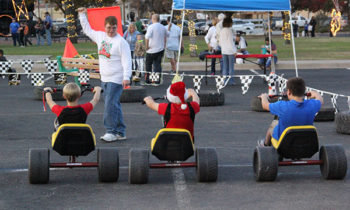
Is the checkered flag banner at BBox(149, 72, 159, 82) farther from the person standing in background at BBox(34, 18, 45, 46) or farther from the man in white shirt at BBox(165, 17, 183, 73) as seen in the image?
the person standing in background at BBox(34, 18, 45, 46)

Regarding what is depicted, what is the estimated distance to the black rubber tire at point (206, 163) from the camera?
7652 millimetres

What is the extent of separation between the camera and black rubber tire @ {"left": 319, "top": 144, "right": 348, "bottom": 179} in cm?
770

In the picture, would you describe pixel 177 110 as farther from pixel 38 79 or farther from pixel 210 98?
pixel 38 79

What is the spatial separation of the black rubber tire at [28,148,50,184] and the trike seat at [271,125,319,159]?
244 cm

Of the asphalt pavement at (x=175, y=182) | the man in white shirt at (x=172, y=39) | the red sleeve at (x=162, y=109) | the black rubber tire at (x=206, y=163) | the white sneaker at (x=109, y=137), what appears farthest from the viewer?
the man in white shirt at (x=172, y=39)

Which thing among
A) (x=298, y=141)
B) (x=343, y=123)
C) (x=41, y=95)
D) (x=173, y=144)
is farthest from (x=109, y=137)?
(x=41, y=95)

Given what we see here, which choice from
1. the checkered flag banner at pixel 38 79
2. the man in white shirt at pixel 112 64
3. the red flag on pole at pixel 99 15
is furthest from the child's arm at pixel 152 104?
the red flag on pole at pixel 99 15

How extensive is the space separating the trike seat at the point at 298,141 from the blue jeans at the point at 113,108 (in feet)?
11.0

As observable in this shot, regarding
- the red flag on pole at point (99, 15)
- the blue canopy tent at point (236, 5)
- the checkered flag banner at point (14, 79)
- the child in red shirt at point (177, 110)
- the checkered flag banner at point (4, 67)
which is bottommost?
the checkered flag banner at point (14, 79)

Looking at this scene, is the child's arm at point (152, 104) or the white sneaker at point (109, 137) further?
the white sneaker at point (109, 137)

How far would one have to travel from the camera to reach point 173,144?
759 centimetres

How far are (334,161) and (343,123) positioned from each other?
3603mm

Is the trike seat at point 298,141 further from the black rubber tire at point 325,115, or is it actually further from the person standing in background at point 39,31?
the person standing in background at point 39,31

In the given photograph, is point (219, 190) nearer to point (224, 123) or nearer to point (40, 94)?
point (224, 123)
